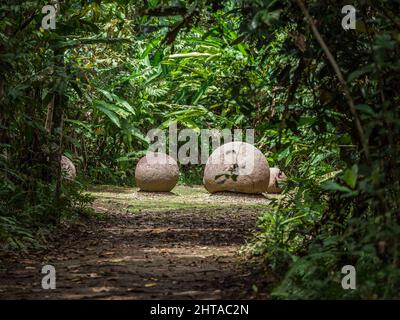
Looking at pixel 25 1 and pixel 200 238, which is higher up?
pixel 25 1

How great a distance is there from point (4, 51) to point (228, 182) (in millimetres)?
7897

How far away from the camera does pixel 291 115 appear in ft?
14.7

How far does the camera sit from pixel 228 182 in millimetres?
13938

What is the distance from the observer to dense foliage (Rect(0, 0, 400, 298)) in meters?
3.65

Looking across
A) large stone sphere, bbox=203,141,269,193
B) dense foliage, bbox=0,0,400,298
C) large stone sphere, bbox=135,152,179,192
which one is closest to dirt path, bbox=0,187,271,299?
dense foliage, bbox=0,0,400,298

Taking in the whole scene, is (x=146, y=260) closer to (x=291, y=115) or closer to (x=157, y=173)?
(x=291, y=115)

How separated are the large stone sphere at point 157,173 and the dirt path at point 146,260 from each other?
381cm

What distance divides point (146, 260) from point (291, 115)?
7.08 feet

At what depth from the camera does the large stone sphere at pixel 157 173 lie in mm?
14688

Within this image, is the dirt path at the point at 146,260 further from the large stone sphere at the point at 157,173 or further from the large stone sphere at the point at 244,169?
the large stone sphere at the point at 157,173

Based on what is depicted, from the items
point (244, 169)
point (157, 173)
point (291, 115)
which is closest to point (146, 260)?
point (291, 115)
